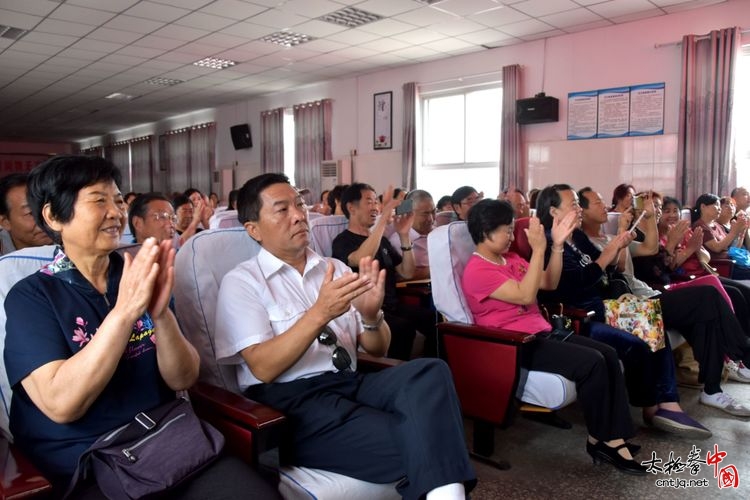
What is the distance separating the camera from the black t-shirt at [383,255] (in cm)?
330

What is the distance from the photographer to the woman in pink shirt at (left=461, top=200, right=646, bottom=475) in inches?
88.8

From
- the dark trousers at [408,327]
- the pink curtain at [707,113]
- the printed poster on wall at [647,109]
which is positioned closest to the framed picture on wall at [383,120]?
the printed poster on wall at [647,109]

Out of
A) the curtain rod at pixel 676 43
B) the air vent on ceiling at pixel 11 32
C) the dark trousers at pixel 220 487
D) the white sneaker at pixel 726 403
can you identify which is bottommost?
the white sneaker at pixel 726 403

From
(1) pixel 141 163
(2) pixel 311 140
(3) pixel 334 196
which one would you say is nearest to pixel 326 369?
(3) pixel 334 196

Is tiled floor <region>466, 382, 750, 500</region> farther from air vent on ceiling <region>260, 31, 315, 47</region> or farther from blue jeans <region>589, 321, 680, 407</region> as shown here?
air vent on ceiling <region>260, 31, 315, 47</region>

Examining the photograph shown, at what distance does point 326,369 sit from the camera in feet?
5.77

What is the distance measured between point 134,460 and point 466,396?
1.52 metres

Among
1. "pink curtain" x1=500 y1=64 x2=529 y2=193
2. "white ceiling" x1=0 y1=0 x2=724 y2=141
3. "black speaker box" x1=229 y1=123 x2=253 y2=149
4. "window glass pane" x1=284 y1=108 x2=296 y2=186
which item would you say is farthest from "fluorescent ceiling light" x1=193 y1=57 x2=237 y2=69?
"pink curtain" x1=500 y1=64 x2=529 y2=193

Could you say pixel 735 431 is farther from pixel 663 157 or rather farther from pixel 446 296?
pixel 663 157

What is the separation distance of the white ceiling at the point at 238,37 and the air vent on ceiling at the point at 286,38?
0.13 m

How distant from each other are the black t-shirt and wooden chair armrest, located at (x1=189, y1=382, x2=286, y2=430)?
1.59 metres

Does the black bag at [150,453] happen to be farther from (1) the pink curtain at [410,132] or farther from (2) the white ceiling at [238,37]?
(1) the pink curtain at [410,132]

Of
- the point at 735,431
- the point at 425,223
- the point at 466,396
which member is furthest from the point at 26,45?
the point at 735,431

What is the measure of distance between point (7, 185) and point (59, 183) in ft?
4.24
